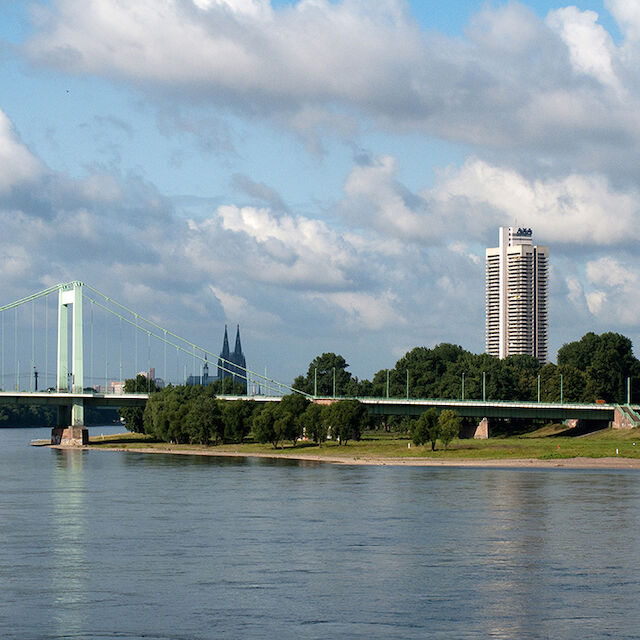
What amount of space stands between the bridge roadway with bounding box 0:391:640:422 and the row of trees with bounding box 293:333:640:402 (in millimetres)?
13527

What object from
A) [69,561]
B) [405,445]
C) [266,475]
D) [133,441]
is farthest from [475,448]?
[69,561]

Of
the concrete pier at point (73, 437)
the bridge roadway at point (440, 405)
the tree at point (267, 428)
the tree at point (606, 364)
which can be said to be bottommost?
the concrete pier at point (73, 437)

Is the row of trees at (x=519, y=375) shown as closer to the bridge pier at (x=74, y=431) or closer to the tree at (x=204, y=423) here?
the tree at (x=204, y=423)

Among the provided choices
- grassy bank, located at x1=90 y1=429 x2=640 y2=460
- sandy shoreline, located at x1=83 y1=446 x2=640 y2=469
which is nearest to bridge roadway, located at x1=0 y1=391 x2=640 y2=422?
grassy bank, located at x1=90 y1=429 x2=640 y2=460

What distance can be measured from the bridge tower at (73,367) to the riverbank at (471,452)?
1730 cm

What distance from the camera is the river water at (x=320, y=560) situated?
114 ft

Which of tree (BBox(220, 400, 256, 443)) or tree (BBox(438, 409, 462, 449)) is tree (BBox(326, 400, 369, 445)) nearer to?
tree (BBox(220, 400, 256, 443))

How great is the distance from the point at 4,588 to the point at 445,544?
2037cm

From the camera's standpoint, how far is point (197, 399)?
15175 centimetres

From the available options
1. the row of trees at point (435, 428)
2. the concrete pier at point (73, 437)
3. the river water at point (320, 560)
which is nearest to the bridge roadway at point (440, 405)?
the concrete pier at point (73, 437)

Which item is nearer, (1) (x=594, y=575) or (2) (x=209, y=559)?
(1) (x=594, y=575)

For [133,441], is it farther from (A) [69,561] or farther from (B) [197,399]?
(A) [69,561]

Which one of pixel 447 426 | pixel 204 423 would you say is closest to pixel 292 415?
pixel 204 423

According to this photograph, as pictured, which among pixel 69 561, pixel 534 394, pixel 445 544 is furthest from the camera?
pixel 534 394
